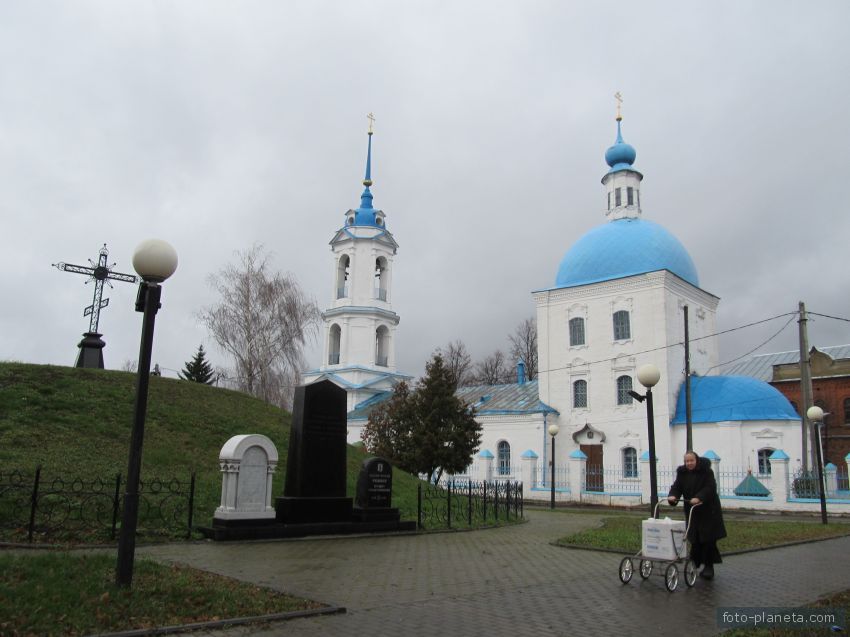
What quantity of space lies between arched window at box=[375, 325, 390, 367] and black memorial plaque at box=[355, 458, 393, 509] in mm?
33297

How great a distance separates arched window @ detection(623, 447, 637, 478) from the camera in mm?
33625

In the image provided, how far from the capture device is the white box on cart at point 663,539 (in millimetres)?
8141

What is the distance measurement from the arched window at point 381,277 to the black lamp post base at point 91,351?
2412 centimetres

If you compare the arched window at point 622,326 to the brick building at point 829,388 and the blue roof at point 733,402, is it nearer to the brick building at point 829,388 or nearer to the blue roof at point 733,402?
the blue roof at point 733,402

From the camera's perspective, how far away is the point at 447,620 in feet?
20.7

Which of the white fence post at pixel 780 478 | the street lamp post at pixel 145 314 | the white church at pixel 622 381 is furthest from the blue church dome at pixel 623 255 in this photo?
the street lamp post at pixel 145 314

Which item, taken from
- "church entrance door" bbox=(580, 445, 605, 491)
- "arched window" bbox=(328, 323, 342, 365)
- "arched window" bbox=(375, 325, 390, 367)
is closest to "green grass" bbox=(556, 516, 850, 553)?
"church entrance door" bbox=(580, 445, 605, 491)

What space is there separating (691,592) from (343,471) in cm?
698

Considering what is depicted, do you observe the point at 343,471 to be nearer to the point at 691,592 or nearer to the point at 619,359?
the point at 691,592

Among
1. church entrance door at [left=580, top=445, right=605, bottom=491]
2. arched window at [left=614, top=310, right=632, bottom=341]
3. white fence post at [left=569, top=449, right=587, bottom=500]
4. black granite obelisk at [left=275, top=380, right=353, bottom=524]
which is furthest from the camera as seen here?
arched window at [left=614, top=310, right=632, bottom=341]

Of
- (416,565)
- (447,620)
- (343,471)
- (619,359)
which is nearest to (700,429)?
(619,359)

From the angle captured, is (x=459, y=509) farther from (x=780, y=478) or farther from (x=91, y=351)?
(x=780, y=478)

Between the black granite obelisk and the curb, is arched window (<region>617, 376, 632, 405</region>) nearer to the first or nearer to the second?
the black granite obelisk

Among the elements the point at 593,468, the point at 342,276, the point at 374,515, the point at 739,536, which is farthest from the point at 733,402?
the point at 342,276
